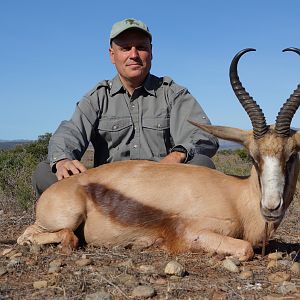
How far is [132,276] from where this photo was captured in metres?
3.84

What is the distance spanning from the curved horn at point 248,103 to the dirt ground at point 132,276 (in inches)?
46.7

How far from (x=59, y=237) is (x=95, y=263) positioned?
2.62 feet

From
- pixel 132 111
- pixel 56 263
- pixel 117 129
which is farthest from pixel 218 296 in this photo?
pixel 132 111

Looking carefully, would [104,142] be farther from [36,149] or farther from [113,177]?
[36,149]

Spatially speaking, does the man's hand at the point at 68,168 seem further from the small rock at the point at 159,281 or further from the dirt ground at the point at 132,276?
the small rock at the point at 159,281

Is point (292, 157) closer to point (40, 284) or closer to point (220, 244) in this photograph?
point (220, 244)

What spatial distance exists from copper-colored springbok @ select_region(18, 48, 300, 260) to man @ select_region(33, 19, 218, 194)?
132 cm

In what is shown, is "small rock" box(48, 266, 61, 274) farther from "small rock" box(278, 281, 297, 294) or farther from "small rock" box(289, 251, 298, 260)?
"small rock" box(289, 251, 298, 260)

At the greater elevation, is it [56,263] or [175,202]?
[175,202]

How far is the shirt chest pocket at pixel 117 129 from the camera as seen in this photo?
6816 millimetres

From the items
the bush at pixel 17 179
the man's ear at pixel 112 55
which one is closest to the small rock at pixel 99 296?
the man's ear at pixel 112 55

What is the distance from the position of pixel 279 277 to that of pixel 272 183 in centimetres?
77

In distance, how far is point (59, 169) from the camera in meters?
5.84

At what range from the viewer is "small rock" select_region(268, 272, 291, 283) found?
391cm
